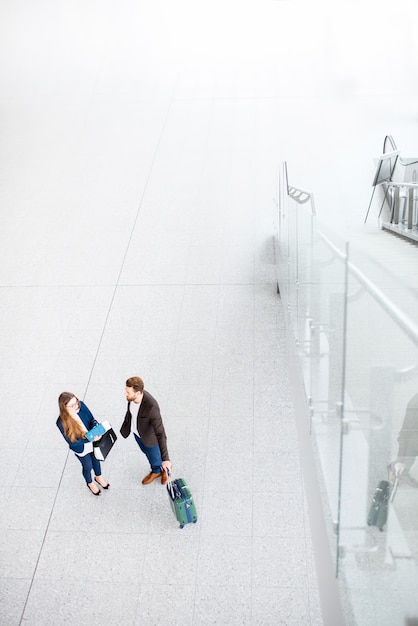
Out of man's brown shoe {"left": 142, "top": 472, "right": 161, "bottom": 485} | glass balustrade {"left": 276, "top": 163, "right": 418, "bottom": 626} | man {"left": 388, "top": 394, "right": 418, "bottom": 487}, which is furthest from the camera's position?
man's brown shoe {"left": 142, "top": 472, "right": 161, "bottom": 485}

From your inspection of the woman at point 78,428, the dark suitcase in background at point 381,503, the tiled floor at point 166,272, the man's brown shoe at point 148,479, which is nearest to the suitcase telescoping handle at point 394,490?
the dark suitcase in background at point 381,503

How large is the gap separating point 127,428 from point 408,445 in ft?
12.5

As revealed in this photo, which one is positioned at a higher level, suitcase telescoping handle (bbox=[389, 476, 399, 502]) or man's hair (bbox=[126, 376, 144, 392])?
suitcase telescoping handle (bbox=[389, 476, 399, 502])

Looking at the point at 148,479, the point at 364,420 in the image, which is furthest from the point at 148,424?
the point at 364,420

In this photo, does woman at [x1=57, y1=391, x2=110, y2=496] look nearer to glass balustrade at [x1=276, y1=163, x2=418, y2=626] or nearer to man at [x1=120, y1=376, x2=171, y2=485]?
man at [x1=120, y1=376, x2=171, y2=485]

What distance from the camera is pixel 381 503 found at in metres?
2.13

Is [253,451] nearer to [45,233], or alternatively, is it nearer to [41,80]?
[45,233]

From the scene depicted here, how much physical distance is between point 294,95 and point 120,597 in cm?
1162

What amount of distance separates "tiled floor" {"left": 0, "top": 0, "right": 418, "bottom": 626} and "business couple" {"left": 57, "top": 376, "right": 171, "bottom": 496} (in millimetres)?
347

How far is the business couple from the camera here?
5016 mm

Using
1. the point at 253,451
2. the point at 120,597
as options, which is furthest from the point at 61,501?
the point at 253,451

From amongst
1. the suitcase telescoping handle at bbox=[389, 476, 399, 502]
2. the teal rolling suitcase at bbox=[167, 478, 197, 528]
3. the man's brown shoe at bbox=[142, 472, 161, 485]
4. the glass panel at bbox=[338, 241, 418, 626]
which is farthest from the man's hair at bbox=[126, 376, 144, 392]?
the suitcase telescoping handle at bbox=[389, 476, 399, 502]

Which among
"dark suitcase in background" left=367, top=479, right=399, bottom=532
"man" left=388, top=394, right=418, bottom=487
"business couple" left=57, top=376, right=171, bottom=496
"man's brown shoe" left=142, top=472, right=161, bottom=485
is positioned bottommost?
"man's brown shoe" left=142, top=472, right=161, bottom=485

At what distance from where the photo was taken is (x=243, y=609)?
437cm
